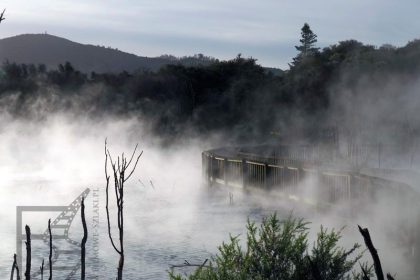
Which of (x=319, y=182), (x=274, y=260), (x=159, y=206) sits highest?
(x=319, y=182)

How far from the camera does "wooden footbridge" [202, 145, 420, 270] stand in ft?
42.5

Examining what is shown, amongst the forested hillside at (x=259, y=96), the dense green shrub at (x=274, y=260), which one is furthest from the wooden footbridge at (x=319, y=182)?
the forested hillside at (x=259, y=96)

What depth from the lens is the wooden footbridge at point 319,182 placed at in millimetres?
Result: 12969

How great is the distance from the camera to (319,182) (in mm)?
18750

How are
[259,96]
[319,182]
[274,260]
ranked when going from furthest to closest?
[259,96] → [319,182] → [274,260]

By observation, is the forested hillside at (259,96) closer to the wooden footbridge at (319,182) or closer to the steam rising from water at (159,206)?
the steam rising from water at (159,206)

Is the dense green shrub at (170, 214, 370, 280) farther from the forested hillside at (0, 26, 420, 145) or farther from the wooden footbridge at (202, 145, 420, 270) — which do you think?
the forested hillside at (0, 26, 420, 145)

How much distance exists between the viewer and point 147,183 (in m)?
33.5

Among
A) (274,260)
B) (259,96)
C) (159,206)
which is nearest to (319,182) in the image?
(159,206)

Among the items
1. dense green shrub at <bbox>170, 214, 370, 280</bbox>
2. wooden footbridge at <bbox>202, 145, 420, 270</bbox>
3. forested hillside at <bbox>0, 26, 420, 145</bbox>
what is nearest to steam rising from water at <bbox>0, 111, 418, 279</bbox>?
wooden footbridge at <bbox>202, 145, 420, 270</bbox>

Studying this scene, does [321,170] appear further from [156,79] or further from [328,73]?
[156,79]

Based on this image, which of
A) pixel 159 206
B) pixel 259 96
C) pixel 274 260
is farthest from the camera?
pixel 259 96

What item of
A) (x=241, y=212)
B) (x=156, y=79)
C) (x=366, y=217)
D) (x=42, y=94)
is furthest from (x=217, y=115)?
(x=366, y=217)

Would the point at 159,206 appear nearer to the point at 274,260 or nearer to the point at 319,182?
the point at 319,182
